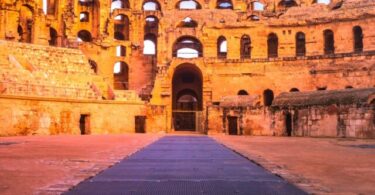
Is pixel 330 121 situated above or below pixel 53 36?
below

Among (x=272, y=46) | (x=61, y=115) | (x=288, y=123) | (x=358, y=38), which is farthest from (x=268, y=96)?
(x=61, y=115)

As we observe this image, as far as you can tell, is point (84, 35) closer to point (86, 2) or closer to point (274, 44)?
point (86, 2)

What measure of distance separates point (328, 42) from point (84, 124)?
24243 millimetres

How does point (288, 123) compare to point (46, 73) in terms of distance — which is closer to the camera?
point (46, 73)

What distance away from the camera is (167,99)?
125 feet

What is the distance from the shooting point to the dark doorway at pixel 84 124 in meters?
30.4

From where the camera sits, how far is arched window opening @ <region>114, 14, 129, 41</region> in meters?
50.8

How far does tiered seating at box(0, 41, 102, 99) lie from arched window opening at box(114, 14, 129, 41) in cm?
1679

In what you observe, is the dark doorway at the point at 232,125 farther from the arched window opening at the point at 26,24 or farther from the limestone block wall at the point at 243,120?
the arched window opening at the point at 26,24

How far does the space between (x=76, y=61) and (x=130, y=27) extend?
15.4 metres

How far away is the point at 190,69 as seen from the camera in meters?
41.3

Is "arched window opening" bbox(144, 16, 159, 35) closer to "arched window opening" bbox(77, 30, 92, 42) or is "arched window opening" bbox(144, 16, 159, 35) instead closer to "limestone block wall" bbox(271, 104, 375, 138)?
"arched window opening" bbox(77, 30, 92, 42)

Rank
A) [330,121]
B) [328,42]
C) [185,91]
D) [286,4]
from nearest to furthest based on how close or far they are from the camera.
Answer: [330,121]
[328,42]
[185,91]
[286,4]

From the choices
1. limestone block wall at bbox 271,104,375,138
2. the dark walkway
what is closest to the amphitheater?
limestone block wall at bbox 271,104,375,138
